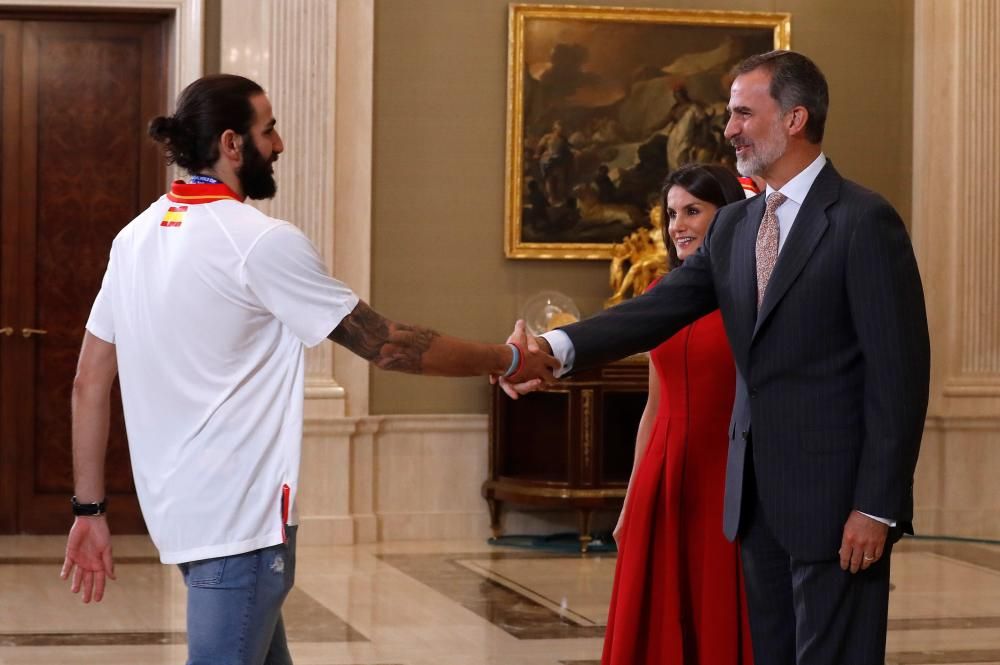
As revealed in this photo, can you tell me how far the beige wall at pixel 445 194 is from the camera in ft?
29.1

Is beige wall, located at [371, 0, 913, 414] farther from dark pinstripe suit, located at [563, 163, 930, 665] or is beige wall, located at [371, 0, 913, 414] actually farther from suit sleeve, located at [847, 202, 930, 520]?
suit sleeve, located at [847, 202, 930, 520]

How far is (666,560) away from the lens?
12.4 ft

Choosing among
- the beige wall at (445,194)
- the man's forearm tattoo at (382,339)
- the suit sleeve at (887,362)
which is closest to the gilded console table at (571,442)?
the beige wall at (445,194)

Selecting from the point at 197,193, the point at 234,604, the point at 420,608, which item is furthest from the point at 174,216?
the point at 420,608

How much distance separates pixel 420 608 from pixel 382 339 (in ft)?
12.5

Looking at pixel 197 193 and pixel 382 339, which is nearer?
pixel 197 193

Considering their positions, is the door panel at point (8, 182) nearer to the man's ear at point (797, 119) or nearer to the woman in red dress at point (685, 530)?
the woman in red dress at point (685, 530)

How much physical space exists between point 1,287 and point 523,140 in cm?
327

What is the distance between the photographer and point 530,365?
3.56m

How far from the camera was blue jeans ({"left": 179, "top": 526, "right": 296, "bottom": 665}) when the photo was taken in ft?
8.48

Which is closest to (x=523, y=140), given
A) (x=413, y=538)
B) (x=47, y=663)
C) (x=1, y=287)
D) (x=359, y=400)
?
(x=359, y=400)

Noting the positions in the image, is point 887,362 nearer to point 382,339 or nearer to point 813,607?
point 813,607

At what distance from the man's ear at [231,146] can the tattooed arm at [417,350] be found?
374 mm

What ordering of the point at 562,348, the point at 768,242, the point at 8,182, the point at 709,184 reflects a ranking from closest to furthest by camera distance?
the point at 768,242 → the point at 562,348 → the point at 709,184 → the point at 8,182
